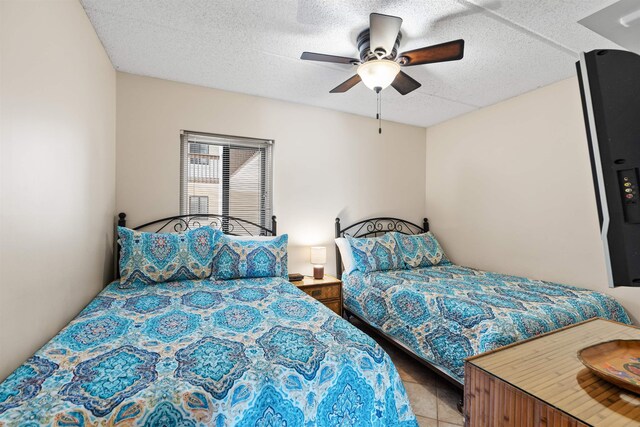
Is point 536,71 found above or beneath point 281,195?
above

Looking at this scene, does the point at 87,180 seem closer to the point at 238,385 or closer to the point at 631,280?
the point at 238,385

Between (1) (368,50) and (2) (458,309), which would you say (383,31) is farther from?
(2) (458,309)

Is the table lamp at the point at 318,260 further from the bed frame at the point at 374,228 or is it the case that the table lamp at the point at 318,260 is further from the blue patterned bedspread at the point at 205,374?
the blue patterned bedspread at the point at 205,374

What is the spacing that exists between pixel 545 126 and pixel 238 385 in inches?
131

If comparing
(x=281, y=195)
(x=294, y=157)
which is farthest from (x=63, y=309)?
(x=294, y=157)

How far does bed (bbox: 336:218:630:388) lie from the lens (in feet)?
5.79

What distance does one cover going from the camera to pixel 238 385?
39.2 inches

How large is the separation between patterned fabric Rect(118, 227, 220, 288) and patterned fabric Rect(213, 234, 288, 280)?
0.09 m

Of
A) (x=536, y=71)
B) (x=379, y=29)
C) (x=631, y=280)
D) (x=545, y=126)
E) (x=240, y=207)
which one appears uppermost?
(x=536, y=71)

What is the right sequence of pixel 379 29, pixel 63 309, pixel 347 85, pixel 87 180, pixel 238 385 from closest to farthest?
pixel 238 385
pixel 63 309
pixel 379 29
pixel 87 180
pixel 347 85

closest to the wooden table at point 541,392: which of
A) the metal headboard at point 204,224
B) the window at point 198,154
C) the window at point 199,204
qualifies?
the metal headboard at point 204,224

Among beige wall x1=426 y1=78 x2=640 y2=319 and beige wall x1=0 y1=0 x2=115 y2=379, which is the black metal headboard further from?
beige wall x1=0 y1=0 x2=115 y2=379

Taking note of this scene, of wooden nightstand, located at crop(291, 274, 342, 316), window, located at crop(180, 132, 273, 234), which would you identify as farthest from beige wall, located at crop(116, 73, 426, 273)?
wooden nightstand, located at crop(291, 274, 342, 316)

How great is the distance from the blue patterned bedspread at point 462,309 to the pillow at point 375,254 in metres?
0.09
